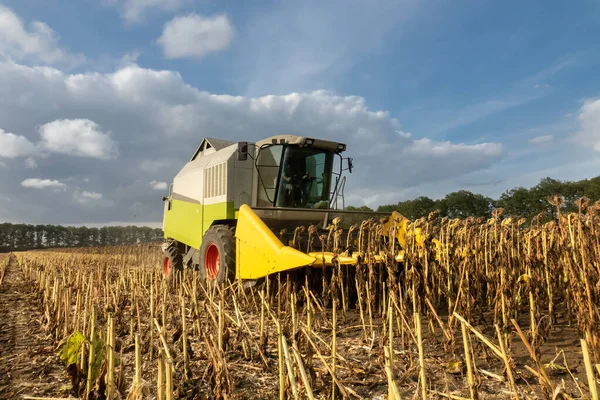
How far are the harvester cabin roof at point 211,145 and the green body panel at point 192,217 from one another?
1101mm

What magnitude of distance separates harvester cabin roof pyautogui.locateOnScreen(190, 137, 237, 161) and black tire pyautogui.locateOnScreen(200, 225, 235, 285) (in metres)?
2.65

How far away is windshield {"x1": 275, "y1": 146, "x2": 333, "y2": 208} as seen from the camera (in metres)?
5.88

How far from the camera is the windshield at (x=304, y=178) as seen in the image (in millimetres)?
5875

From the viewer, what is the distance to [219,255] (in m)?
4.92

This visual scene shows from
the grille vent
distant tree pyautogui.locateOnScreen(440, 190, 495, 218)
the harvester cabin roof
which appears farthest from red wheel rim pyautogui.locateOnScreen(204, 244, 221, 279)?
distant tree pyautogui.locateOnScreen(440, 190, 495, 218)

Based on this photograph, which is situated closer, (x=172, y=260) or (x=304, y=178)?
(x=304, y=178)

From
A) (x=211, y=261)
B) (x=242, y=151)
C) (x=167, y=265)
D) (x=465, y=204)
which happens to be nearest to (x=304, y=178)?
(x=242, y=151)

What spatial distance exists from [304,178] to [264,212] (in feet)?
4.79

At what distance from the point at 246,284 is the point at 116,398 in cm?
242

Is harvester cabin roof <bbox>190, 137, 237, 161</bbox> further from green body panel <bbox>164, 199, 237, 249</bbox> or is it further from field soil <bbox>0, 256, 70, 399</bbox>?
field soil <bbox>0, 256, 70, 399</bbox>

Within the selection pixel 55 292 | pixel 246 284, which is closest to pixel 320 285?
pixel 246 284

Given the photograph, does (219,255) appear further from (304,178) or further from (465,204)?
(465,204)

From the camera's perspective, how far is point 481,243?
3863mm

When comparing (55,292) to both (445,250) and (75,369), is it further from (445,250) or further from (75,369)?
(445,250)
